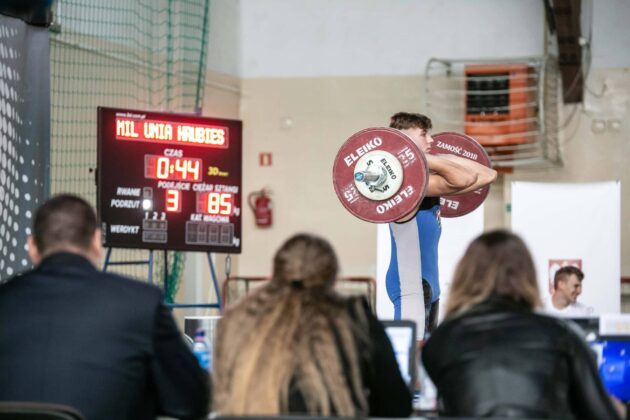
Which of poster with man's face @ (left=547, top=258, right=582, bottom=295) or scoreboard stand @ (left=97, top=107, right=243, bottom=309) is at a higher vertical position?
scoreboard stand @ (left=97, top=107, right=243, bottom=309)

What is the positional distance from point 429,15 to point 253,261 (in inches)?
125

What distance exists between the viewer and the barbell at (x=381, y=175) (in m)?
5.42

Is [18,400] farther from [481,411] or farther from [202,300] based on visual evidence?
[202,300]

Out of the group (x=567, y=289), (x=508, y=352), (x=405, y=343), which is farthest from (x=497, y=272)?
(x=567, y=289)

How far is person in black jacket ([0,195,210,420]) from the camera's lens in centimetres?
300

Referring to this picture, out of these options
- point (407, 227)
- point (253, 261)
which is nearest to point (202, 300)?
point (253, 261)

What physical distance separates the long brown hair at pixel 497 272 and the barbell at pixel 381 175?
238cm

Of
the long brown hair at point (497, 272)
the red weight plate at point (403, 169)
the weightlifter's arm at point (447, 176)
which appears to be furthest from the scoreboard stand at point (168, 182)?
the long brown hair at point (497, 272)

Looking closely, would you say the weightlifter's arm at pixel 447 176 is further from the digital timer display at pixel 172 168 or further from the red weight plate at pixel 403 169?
the digital timer display at pixel 172 168

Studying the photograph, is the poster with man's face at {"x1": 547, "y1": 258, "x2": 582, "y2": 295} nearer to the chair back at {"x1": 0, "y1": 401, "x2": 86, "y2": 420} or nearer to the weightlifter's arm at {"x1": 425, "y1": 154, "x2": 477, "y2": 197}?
the weightlifter's arm at {"x1": 425, "y1": 154, "x2": 477, "y2": 197}

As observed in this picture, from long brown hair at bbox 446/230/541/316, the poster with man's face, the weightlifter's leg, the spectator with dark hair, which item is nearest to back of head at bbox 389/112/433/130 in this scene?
the weightlifter's leg

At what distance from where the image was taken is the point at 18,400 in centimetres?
304

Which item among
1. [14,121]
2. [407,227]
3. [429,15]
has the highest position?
[429,15]

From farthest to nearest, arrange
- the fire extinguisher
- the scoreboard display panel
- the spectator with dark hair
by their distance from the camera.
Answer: the fire extinguisher < the spectator with dark hair < the scoreboard display panel
